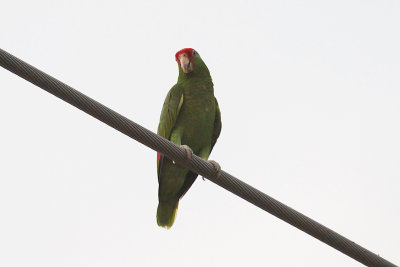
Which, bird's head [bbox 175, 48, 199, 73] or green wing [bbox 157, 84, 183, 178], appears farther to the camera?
bird's head [bbox 175, 48, 199, 73]

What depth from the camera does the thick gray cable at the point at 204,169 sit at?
2.68m

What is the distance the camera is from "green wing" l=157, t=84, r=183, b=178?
5223 millimetres

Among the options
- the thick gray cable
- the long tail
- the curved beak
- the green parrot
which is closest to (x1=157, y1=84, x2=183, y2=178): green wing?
the green parrot

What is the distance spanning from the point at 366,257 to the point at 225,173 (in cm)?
89

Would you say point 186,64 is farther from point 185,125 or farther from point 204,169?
point 204,169

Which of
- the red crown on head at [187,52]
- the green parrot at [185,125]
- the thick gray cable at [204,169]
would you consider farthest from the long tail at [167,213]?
the thick gray cable at [204,169]

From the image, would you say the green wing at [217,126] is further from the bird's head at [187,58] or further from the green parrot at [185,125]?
the bird's head at [187,58]

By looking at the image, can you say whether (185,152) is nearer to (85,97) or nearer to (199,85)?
(85,97)

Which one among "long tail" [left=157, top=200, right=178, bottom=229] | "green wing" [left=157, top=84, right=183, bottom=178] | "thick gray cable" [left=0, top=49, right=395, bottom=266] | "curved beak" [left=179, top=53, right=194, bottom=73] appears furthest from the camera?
"curved beak" [left=179, top=53, right=194, bottom=73]

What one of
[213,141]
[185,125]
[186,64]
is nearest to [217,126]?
[213,141]

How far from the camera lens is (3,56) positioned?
Answer: 2.58 metres

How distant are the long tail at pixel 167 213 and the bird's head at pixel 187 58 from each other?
1.30 metres

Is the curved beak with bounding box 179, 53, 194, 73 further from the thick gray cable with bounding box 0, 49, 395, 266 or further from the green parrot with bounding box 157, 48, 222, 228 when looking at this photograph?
the thick gray cable with bounding box 0, 49, 395, 266

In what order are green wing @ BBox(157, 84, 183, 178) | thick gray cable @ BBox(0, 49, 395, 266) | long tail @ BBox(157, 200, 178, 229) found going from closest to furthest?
thick gray cable @ BBox(0, 49, 395, 266) → green wing @ BBox(157, 84, 183, 178) → long tail @ BBox(157, 200, 178, 229)
